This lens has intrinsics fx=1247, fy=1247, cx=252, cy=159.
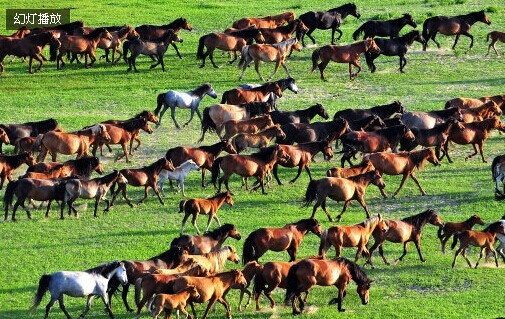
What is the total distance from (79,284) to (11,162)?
25.3 ft

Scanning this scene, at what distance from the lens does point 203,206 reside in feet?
80.5

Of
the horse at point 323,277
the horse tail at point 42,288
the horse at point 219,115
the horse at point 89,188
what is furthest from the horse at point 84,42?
the horse at point 323,277

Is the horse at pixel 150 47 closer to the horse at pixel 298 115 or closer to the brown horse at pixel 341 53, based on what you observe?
the brown horse at pixel 341 53

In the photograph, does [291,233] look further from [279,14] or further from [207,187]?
[279,14]

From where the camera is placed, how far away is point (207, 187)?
91.8 ft

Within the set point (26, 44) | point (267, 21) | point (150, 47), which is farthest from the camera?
point (267, 21)

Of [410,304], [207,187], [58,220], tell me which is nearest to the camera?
[410,304]

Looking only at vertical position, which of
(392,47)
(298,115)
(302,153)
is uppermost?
(392,47)

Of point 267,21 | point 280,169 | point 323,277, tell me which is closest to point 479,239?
point 323,277

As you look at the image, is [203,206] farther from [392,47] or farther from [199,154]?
[392,47]

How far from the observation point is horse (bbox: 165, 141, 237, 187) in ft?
90.8

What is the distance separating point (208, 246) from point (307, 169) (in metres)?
6.07

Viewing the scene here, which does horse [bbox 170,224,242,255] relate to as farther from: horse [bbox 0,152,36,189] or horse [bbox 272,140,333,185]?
horse [bbox 0,152,36,189]

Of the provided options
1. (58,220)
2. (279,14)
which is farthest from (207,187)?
(279,14)
